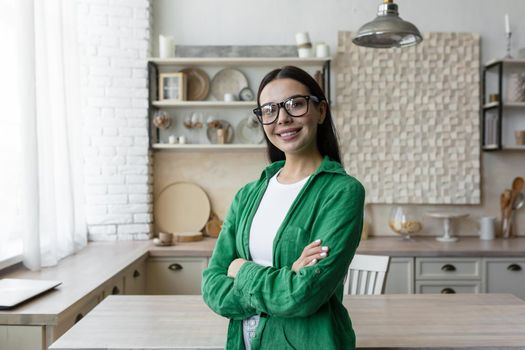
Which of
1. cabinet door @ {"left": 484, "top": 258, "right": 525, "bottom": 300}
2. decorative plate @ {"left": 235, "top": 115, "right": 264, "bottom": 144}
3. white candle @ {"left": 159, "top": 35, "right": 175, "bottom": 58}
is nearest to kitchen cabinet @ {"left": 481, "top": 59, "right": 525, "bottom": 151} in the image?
cabinet door @ {"left": 484, "top": 258, "right": 525, "bottom": 300}

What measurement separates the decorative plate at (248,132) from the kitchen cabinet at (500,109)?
1824 mm

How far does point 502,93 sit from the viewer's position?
13.9 feet

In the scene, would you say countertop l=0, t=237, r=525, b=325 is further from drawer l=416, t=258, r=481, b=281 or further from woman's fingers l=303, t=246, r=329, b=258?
woman's fingers l=303, t=246, r=329, b=258

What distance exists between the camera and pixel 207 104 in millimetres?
4023

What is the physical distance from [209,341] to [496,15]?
3840 mm

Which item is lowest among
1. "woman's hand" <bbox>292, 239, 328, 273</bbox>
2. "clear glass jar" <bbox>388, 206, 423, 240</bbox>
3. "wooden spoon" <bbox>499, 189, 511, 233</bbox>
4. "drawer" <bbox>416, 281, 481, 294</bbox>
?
"drawer" <bbox>416, 281, 481, 294</bbox>

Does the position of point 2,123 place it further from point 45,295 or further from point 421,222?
point 421,222

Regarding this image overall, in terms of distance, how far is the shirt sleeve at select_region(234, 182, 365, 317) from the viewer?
4.24ft

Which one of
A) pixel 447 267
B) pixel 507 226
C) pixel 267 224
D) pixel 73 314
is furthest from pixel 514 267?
pixel 73 314

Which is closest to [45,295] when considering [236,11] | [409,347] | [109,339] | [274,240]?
[109,339]

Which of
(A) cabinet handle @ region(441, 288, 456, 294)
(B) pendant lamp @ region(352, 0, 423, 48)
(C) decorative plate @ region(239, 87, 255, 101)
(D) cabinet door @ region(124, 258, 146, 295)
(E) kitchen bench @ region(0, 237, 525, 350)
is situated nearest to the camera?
(B) pendant lamp @ region(352, 0, 423, 48)

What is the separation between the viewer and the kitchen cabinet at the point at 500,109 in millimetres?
4047

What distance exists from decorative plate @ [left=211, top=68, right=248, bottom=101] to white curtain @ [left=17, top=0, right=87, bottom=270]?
1112 mm

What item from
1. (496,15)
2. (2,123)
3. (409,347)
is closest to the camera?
(409,347)
